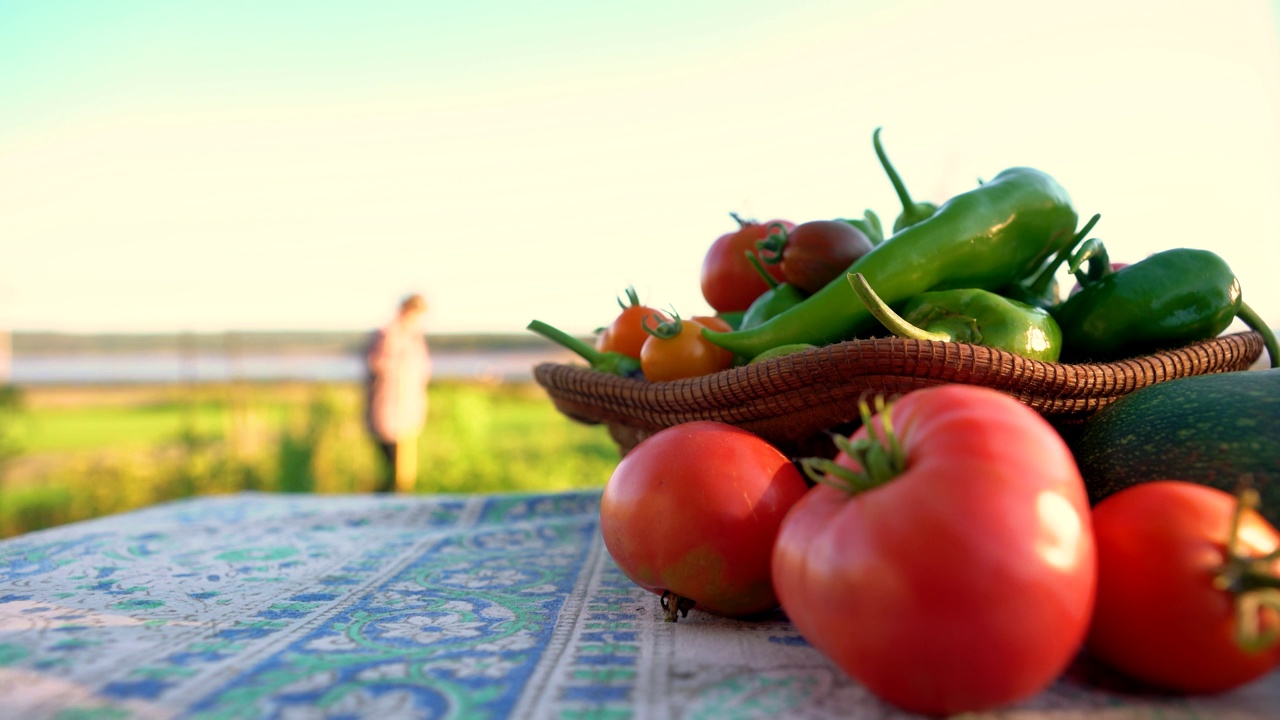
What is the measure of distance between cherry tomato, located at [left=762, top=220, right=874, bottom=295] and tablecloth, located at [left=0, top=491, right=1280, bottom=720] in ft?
2.11

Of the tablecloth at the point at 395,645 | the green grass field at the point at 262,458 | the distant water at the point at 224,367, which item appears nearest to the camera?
the tablecloth at the point at 395,645

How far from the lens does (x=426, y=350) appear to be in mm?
6598

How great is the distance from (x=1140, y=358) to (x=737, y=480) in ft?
2.39

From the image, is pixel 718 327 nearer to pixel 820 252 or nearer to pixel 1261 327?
pixel 820 252

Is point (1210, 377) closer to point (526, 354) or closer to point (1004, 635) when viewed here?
point (1004, 635)

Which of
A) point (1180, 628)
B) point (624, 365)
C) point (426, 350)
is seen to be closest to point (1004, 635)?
point (1180, 628)

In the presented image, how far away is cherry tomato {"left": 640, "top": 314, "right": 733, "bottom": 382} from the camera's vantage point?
149 cm

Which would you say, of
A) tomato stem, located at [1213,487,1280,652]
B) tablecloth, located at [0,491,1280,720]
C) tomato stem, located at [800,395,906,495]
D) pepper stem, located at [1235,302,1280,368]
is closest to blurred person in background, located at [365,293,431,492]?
tablecloth, located at [0,491,1280,720]

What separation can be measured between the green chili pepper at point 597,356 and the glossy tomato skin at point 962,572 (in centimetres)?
96

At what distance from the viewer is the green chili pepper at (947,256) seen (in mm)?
1446

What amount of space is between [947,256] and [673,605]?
792 millimetres

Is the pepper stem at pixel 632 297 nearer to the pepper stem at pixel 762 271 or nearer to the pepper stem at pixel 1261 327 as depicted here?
the pepper stem at pixel 762 271

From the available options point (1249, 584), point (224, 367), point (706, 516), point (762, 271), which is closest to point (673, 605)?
point (706, 516)

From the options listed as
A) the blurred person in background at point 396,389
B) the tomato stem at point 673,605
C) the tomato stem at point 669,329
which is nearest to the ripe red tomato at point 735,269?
the tomato stem at point 669,329
